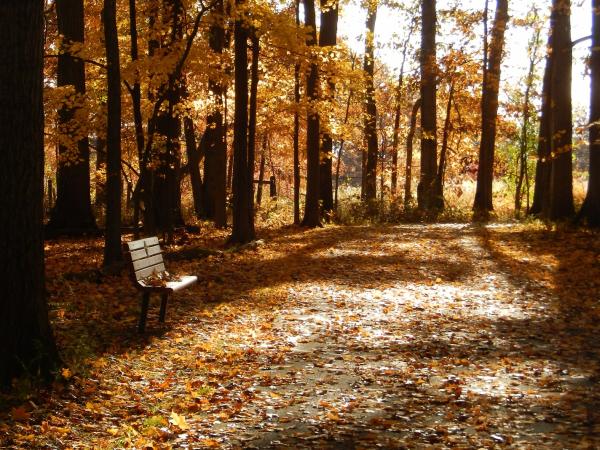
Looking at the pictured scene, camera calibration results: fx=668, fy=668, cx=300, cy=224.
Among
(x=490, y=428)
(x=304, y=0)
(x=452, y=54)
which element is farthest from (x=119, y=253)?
(x=452, y=54)

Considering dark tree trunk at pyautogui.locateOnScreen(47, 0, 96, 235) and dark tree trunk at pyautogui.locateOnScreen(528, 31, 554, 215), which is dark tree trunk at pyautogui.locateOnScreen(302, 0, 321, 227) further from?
dark tree trunk at pyautogui.locateOnScreen(528, 31, 554, 215)

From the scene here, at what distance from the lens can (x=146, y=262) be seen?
336 inches

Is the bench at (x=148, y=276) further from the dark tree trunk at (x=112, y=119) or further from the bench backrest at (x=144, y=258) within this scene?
the dark tree trunk at (x=112, y=119)

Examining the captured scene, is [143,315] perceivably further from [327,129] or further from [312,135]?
[327,129]

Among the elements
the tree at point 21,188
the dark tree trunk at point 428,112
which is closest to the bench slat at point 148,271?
the tree at point 21,188

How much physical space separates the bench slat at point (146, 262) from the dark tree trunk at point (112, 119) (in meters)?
2.70

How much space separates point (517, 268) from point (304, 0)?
11050 millimetres

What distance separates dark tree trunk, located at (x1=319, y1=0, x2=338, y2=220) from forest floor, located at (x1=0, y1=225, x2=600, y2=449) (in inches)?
309

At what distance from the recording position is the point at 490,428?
16.1 feet

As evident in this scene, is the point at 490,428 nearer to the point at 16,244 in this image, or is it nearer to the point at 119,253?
the point at 16,244

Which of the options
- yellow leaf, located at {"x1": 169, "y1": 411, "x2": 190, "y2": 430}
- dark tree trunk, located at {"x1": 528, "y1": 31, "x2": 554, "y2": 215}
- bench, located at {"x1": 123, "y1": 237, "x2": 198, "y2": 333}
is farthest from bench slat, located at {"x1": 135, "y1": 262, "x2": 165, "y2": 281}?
dark tree trunk, located at {"x1": 528, "y1": 31, "x2": 554, "y2": 215}

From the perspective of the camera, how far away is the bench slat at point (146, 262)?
8.10 m

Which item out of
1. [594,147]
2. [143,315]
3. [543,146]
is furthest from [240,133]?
[543,146]

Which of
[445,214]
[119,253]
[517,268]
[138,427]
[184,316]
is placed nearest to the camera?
[138,427]
